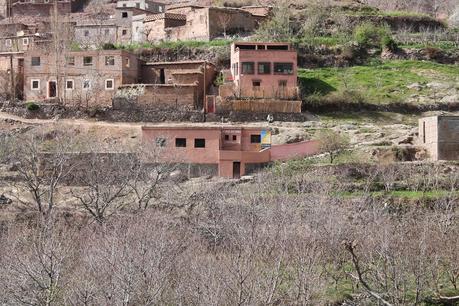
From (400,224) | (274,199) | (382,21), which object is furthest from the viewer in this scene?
(382,21)

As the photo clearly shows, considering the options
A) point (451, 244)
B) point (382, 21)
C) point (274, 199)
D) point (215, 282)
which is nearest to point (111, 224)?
point (274, 199)

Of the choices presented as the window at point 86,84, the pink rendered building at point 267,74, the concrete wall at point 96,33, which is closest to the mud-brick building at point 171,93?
the window at point 86,84

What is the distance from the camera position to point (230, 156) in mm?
51219

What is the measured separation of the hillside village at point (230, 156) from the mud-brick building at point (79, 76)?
106 millimetres

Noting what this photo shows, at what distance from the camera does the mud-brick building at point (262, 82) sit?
190 ft

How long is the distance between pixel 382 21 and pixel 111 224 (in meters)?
40.4

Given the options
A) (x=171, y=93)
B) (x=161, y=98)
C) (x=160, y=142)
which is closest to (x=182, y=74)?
(x=171, y=93)

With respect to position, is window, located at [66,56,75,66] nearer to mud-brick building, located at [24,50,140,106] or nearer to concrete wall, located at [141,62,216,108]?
mud-brick building, located at [24,50,140,106]

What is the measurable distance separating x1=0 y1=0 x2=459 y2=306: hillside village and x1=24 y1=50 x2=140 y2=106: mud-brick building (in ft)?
0.35

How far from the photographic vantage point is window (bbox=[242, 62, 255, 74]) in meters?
59.2

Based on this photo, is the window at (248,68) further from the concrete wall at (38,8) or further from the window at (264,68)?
the concrete wall at (38,8)

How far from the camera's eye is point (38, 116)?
5938 centimetres

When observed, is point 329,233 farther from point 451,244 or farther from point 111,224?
point 111,224

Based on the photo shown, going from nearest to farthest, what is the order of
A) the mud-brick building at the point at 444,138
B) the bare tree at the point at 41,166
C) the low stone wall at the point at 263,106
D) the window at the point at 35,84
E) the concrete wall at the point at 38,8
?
the bare tree at the point at 41,166 < the mud-brick building at the point at 444,138 < the low stone wall at the point at 263,106 < the window at the point at 35,84 < the concrete wall at the point at 38,8
